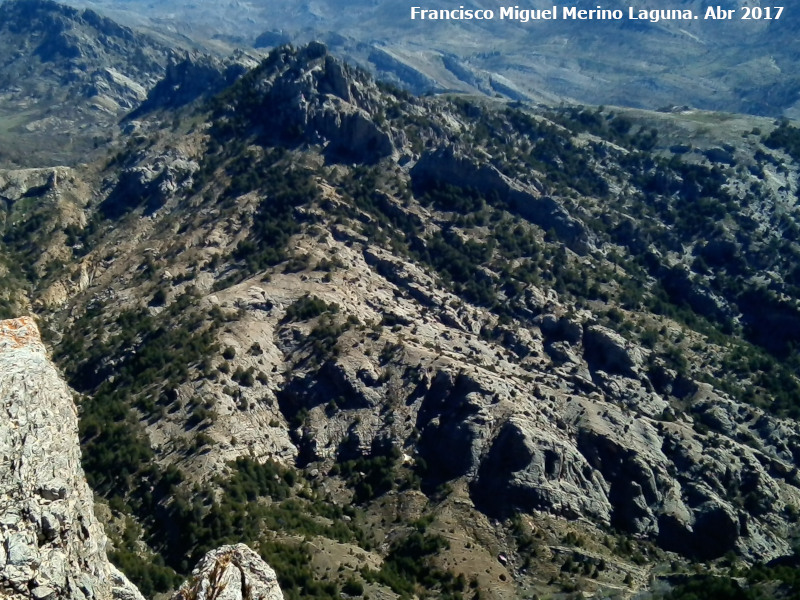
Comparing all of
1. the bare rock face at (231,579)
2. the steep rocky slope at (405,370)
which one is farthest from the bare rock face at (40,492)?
the steep rocky slope at (405,370)

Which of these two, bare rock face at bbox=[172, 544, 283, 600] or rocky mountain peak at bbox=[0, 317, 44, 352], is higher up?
rocky mountain peak at bbox=[0, 317, 44, 352]

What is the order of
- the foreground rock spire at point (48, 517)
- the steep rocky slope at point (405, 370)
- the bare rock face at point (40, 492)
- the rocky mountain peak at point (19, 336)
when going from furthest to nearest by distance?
1. the steep rocky slope at point (405, 370)
2. the rocky mountain peak at point (19, 336)
3. the foreground rock spire at point (48, 517)
4. the bare rock face at point (40, 492)

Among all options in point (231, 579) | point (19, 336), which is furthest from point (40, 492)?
point (231, 579)

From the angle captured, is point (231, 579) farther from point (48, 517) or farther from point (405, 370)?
point (405, 370)

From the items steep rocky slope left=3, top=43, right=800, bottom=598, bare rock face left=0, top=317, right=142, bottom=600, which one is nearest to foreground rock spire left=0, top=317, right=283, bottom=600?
bare rock face left=0, top=317, right=142, bottom=600

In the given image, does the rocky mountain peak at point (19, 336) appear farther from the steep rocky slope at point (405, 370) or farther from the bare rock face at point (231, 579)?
the steep rocky slope at point (405, 370)

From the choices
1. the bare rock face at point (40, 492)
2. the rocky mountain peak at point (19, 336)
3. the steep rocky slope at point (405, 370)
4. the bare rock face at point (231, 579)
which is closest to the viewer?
the bare rock face at point (40, 492)

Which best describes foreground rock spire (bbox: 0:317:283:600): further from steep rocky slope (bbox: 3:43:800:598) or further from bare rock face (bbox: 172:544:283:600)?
steep rocky slope (bbox: 3:43:800:598)
